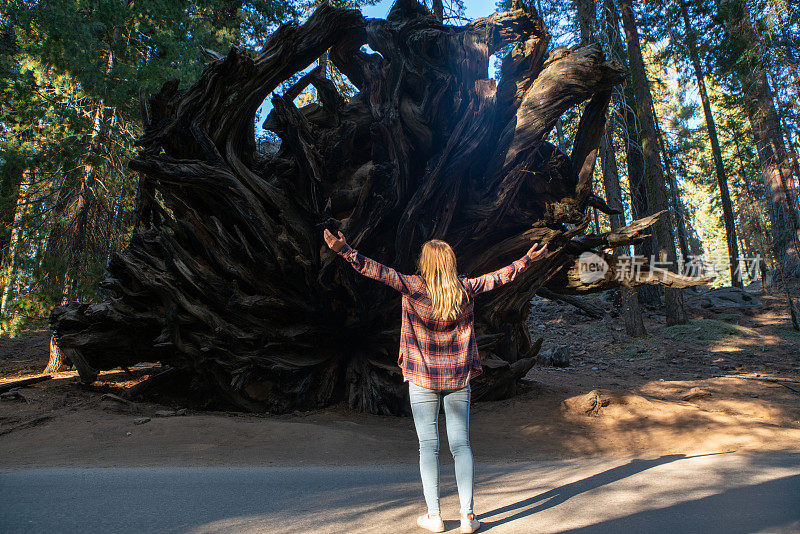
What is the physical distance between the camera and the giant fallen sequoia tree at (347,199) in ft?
23.8

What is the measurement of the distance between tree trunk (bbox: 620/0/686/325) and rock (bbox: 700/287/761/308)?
5.01m

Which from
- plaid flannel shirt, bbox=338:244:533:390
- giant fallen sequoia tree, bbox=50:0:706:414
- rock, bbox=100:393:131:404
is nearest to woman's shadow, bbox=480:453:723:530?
plaid flannel shirt, bbox=338:244:533:390

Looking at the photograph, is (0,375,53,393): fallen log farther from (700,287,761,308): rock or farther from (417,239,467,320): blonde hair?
(700,287,761,308): rock

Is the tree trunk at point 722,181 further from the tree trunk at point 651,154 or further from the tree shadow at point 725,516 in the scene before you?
the tree shadow at point 725,516

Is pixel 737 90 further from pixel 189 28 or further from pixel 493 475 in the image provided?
pixel 493 475

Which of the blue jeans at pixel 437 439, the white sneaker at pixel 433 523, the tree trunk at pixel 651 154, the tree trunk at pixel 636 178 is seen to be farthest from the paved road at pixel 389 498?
the tree trunk at pixel 636 178

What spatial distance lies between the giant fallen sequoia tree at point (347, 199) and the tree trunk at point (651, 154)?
27.4 ft

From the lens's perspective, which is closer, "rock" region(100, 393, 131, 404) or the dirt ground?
the dirt ground

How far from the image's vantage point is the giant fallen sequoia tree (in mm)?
7250

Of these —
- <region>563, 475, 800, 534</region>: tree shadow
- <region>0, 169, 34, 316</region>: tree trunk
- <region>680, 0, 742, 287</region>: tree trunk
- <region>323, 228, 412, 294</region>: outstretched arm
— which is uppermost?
<region>680, 0, 742, 287</region>: tree trunk

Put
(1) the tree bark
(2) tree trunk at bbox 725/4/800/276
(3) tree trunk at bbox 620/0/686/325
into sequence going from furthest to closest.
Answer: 1. (2) tree trunk at bbox 725/4/800/276
2. (3) tree trunk at bbox 620/0/686/325
3. (1) the tree bark

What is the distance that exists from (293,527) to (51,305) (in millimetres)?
9545

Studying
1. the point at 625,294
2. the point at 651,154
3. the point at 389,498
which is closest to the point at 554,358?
the point at 625,294

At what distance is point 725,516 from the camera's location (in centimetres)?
332
